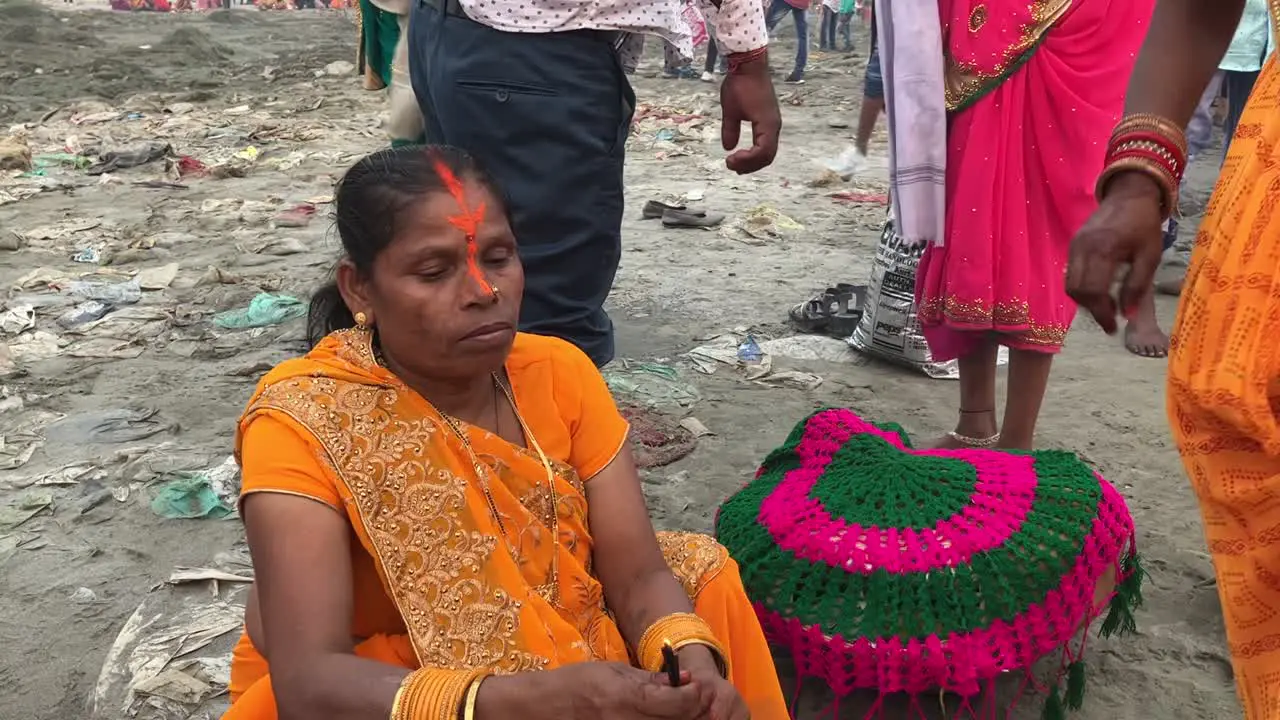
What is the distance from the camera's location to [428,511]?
5.10ft

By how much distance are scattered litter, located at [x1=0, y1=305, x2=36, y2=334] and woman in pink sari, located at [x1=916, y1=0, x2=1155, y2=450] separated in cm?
370

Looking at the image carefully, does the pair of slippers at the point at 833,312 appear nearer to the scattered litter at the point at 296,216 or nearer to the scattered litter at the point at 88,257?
the scattered litter at the point at 296,216

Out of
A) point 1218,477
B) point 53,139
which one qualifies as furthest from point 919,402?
point 53,139

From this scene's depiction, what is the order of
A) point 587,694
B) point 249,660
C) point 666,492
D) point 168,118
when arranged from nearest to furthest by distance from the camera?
1. point 587,694
2. point 249,660
3. point 666,492
4. point 168,118

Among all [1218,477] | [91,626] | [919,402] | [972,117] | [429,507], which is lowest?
[91,626]

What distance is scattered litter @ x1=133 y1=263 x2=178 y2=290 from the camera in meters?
4.98

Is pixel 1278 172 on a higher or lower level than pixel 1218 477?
higher

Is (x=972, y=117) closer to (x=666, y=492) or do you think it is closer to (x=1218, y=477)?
(x=666, y=492)

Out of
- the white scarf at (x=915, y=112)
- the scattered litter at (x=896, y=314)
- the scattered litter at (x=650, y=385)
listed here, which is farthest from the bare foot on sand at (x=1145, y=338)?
the scattered litter at (x=650, y=385)

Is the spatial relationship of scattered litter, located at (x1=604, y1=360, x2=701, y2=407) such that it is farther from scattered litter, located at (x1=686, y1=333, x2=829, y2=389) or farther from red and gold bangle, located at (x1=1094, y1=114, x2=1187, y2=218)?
red and gold bangle, located at (x1=1094, y1=114, x2=1187, y2=218)

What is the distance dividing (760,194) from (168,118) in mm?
6441

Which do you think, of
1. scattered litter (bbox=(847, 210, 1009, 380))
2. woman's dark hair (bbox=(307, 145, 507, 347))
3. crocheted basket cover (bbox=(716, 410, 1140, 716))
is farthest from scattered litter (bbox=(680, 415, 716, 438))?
woman's dark hair (bbox=(307, 145, 507, 347))

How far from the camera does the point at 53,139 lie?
8.87 meters

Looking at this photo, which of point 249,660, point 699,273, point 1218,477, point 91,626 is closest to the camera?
point 1218,477
